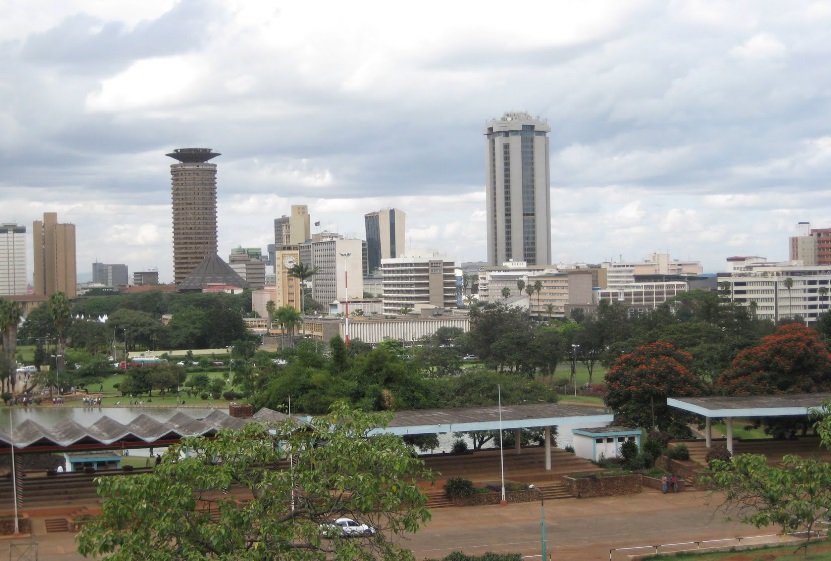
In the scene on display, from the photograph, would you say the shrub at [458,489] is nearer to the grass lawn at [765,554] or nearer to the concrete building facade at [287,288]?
the grass lawn at [765,554]

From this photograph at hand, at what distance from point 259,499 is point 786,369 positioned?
1301 inches

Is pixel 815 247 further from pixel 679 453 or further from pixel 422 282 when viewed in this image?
pixel 679 453

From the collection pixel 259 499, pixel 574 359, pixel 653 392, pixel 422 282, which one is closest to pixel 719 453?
pixel 653 392

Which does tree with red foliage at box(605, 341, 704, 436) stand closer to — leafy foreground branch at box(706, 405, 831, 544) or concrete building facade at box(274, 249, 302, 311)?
leafy foreground branch at box(706, 405, 831, 544)

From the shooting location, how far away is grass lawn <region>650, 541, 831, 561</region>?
2630 centimetres

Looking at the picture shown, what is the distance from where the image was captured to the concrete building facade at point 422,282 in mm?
167875

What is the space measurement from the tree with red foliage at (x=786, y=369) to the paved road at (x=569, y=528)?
37.6 ft

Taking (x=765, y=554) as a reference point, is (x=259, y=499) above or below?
above

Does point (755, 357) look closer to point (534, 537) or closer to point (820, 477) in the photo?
point (534, 537)

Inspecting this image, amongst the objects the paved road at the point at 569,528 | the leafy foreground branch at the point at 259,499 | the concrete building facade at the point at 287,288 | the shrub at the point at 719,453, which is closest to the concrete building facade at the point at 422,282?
the concrete building facade at the point at 287,288

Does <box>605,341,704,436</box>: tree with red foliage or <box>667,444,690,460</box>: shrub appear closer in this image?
<box>667,444,690,460</box>: shrub

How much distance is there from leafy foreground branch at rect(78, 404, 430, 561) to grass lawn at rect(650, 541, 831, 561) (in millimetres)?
10204

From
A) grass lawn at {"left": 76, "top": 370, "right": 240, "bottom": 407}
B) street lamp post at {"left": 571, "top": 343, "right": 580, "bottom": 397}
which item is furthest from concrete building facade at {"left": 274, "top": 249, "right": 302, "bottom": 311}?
street lamp post at {"left": 571, "top": 343, "right": 580, "bottom": 397}

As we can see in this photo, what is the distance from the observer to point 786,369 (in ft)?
152
